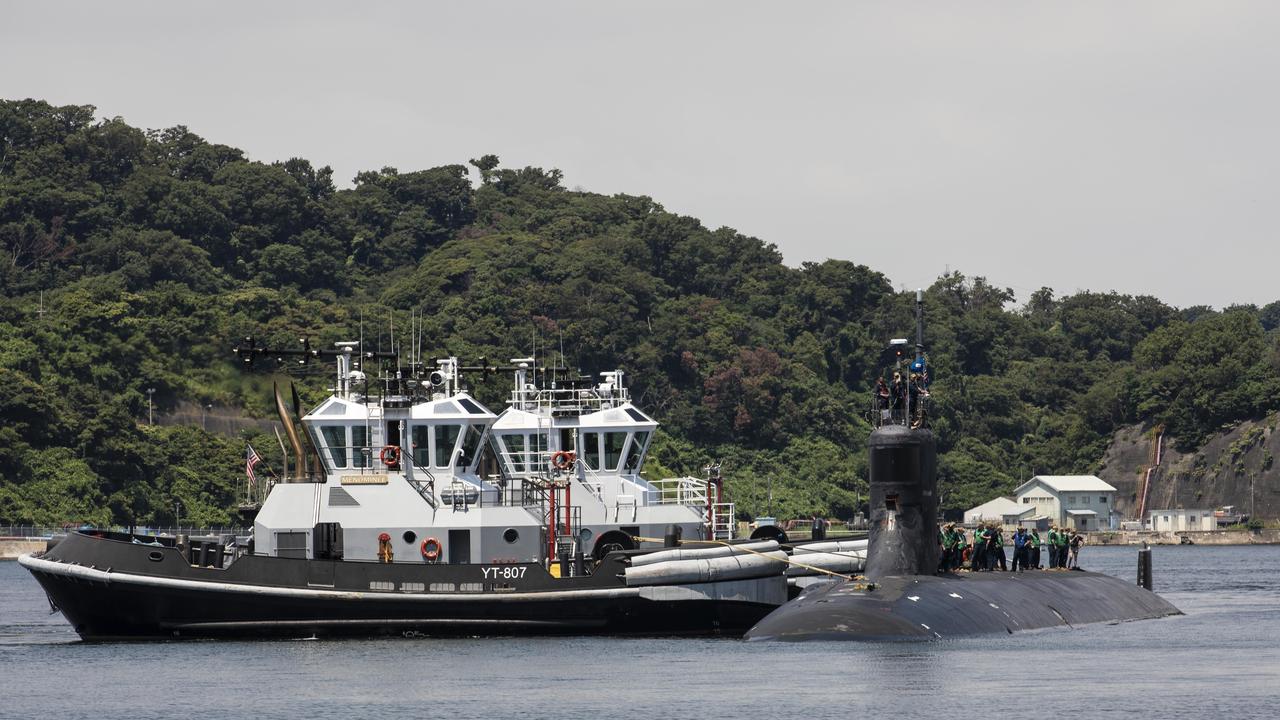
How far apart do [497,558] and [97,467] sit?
82.9 metres

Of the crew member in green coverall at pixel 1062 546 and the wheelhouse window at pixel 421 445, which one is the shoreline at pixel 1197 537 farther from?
the wheelhouse window at pixel 421 445

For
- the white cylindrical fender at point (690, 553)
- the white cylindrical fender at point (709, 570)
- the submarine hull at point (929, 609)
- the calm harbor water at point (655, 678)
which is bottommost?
the calm harbor water at point (655, 678)

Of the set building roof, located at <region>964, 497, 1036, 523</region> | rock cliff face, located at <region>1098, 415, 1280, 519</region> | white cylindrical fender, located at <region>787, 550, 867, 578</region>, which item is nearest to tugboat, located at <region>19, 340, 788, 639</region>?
white cylindrical fender, located at <region>787, 550, 867, 578</region>

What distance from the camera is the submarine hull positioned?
42.3 metres

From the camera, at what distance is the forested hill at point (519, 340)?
429 ft

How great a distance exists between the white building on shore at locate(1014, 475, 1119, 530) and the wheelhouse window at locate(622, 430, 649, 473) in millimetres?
112027

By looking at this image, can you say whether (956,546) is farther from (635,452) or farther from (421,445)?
(421,445)

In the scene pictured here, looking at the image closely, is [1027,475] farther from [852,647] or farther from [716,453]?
[852,647]

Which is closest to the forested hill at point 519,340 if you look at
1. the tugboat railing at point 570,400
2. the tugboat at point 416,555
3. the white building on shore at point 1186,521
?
the white building on shore at point 1186,521

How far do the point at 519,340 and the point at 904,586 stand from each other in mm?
118657

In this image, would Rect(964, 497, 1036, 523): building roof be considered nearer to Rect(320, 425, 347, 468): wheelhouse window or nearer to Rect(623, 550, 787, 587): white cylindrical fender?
Rect(623, 550, 787, 587): white cylindrical fender

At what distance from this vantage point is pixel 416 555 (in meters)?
51.6

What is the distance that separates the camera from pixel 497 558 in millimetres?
51625

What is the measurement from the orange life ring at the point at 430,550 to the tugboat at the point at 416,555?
0.06 metres
